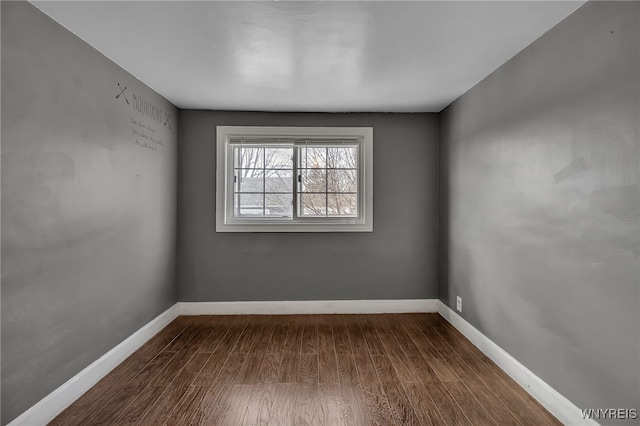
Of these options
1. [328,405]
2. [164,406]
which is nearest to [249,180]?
[164,406]

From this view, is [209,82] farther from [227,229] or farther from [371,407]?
[371,407]

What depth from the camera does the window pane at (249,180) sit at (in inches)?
159

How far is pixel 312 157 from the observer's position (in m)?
4.06

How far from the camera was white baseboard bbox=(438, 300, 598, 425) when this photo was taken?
6.41 feet

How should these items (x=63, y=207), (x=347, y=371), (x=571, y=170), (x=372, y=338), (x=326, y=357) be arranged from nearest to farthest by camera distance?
1. (x=571, y=170)
2. (x=63, y=207)
3. (x=347, y=371)
4. (x=326, y=357)
5. (x=372, y=338)

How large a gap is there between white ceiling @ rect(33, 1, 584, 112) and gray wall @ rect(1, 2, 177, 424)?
9.5 inches

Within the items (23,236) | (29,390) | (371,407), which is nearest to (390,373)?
(371,407)

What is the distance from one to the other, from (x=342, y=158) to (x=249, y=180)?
3.70 feet

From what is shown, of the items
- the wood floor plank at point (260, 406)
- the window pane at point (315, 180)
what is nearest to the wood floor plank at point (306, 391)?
the wood floor plank at point (260, 406)

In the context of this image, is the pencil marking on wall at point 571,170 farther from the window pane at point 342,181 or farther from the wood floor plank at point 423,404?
the window pane at point 342,181

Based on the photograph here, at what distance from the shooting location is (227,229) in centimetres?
393

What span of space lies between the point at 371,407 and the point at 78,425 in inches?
67.4

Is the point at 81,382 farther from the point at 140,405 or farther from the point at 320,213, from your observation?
the point at 320,213

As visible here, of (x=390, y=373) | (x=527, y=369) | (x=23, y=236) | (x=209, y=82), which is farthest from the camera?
(x=209, y=82)
